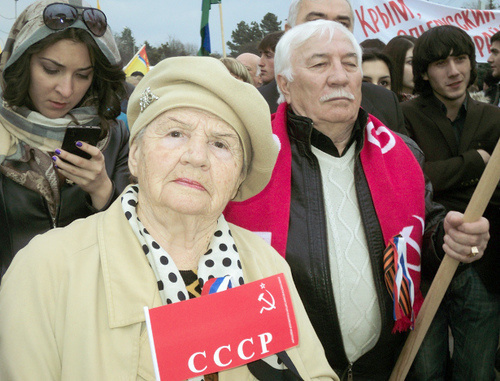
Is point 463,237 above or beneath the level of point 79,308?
beneath

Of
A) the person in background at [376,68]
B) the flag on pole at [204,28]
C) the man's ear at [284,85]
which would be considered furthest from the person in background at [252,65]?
the man's ear at [284,85]

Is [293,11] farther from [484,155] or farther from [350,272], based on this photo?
[350,272]

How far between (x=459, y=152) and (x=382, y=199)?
3.62 feet

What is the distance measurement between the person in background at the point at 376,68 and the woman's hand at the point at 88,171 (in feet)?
8.65

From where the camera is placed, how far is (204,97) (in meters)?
1.51

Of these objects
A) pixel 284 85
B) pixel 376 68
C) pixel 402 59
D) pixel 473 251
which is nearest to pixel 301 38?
pixel 284 85

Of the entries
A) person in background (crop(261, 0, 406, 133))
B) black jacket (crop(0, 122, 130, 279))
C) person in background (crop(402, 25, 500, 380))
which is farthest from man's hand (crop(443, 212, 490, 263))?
black jacket (crop(0, 122, 130, 279))

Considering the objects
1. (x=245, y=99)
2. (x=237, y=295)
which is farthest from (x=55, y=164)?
(x=237, y=295)

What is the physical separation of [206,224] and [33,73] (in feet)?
4.07

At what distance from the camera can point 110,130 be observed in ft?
8.00

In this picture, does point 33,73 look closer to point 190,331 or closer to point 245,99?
point 245,99

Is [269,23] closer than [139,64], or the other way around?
[139,64]

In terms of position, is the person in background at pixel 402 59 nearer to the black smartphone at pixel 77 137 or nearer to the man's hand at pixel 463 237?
the man's hand at pixel 463 237

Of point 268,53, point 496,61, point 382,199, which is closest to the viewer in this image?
point 382,199
